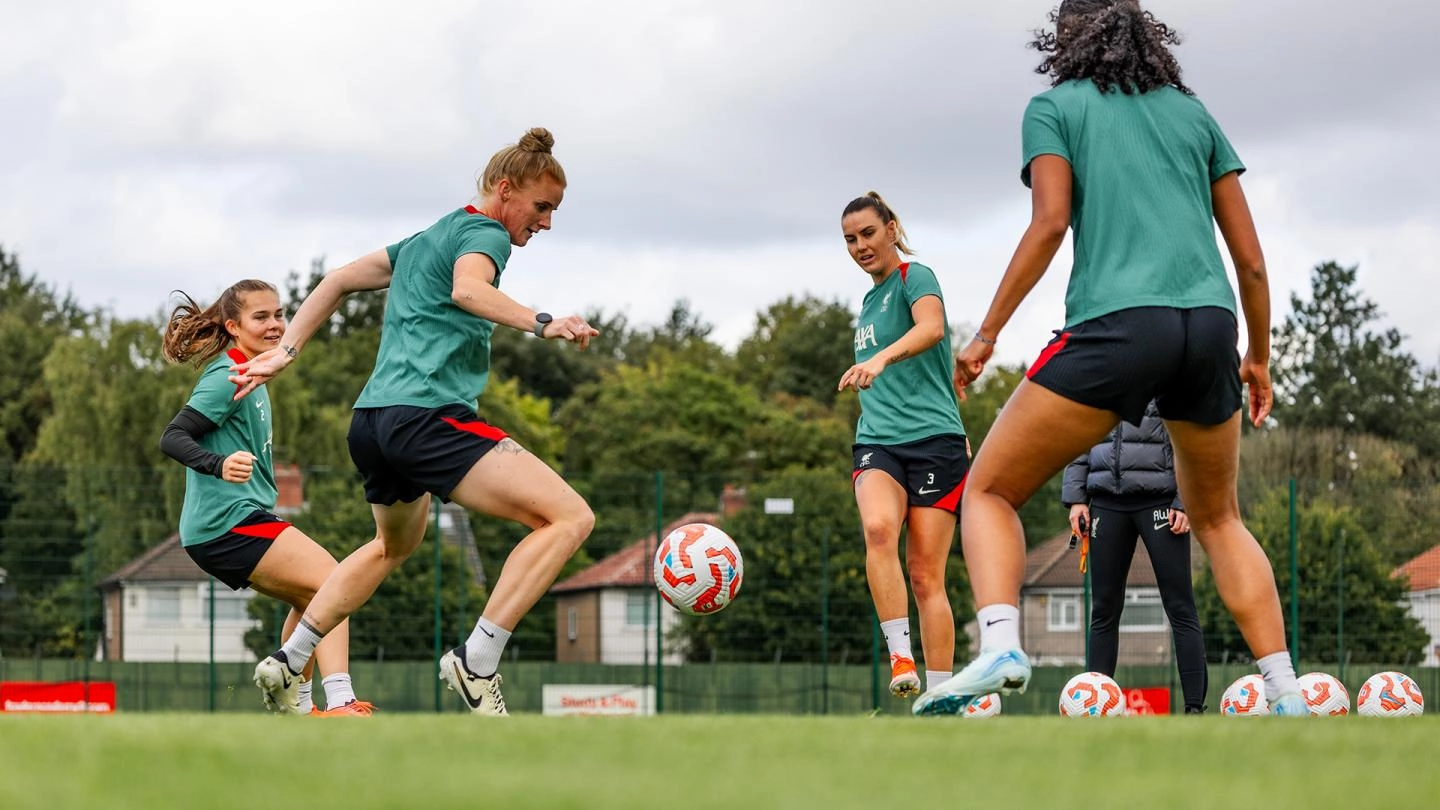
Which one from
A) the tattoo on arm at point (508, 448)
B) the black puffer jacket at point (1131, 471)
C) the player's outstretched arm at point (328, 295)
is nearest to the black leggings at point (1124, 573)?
the black puffer jacket at point (1131, 471)

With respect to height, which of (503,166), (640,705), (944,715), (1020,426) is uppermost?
(503,166)

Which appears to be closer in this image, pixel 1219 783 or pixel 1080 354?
pixel 1219 783

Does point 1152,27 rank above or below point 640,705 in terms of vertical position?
above

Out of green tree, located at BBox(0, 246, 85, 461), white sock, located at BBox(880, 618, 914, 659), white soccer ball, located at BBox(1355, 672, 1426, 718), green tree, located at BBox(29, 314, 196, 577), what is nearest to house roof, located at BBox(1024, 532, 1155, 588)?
white soccer ball, located at BBox(1355, 672, 1426, 718)

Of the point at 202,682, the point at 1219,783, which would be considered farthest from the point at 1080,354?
the point at 202,682

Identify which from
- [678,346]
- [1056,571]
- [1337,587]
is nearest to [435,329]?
[1337,587]

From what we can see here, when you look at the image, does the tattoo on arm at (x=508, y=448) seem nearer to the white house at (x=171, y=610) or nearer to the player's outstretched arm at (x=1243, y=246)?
the player's outstretched arm at (x=1243, y=246)

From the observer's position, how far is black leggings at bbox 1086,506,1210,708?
859 centimetres

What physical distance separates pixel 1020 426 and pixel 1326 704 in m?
4.23

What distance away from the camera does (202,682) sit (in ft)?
73.9

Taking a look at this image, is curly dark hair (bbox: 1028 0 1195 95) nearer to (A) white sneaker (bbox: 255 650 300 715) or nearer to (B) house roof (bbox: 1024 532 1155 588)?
(A) white sneaker (bbox: 255 650 300 715)

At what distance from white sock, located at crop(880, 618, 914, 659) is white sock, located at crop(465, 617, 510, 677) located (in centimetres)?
199

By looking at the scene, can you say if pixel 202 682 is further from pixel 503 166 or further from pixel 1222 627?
pixel 503 166

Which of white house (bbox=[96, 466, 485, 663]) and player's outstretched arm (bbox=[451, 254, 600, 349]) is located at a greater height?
player's outstretched arm (bbox=[451, 254, 600, 349])
